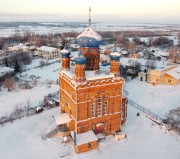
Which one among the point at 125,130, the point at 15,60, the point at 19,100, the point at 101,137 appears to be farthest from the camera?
the point at 15,60

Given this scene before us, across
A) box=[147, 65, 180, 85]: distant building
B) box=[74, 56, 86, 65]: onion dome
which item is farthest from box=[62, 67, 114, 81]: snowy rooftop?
box=[147, 65, 180, 85]: distant building

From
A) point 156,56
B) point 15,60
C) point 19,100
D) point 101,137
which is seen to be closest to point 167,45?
point 156,56

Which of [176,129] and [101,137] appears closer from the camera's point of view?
[101,137]

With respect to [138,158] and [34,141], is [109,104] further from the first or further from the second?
[34,141]

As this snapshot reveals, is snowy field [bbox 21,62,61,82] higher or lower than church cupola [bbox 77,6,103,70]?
lower

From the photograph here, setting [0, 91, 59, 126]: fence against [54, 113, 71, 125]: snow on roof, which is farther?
[0, 91, 59, 126]: fence

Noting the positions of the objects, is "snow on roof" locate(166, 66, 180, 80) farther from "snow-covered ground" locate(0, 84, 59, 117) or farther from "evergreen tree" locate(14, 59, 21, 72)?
"evergreen tree" locate(14, 59, 21, 72)

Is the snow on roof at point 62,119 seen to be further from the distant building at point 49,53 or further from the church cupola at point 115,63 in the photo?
the distant building at point 49,53
